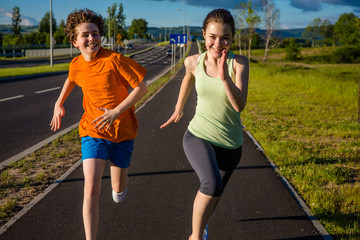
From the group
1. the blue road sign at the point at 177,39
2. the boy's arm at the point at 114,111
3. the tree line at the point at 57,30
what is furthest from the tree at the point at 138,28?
the boy's arm at the point at 114,111

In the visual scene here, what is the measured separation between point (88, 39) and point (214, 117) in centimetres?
120

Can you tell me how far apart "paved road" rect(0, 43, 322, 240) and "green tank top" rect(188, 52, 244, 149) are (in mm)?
1034

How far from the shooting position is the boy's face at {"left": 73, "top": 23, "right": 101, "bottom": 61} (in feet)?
9.23

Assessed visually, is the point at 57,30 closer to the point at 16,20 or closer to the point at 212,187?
the point at 16,20

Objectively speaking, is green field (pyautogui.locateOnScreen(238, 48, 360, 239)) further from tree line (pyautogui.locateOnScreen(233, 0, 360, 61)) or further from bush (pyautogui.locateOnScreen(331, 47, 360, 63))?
bush (pyautogui.locateOnScreen(331, 47, 360, 63))

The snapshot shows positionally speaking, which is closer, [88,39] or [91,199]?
[91,199]

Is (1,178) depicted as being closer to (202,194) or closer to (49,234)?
(49,234)

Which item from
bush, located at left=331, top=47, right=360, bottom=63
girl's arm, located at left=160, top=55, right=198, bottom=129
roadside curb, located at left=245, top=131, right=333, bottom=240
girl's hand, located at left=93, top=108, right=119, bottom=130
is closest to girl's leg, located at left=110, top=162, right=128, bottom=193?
girl's hand, located at left=93, top=108, right=119, bottom=130

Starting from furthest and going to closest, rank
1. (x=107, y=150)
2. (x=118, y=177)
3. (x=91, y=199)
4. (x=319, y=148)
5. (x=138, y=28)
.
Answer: (x=138, y=28) → (x=319, y=148) → (x=118, y=177) → (x=107, y=150) → (x=91, y=199)

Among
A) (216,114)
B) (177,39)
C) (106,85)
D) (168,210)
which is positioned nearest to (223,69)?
(216,114)

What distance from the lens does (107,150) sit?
9.23 feet

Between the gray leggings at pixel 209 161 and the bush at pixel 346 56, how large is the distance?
72.8 metres

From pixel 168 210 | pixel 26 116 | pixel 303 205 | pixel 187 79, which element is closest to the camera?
pixel 187 79

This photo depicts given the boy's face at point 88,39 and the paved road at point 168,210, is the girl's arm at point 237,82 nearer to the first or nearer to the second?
the boy's face at point 88,39
